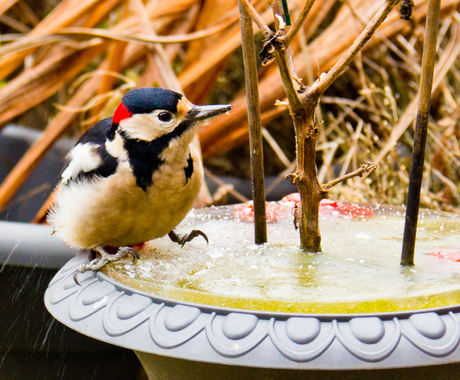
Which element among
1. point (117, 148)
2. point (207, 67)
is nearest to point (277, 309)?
point (117, 148)

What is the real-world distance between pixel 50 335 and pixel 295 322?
1.11 meters

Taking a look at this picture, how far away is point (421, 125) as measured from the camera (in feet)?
2.66

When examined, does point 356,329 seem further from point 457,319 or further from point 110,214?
point 110,214

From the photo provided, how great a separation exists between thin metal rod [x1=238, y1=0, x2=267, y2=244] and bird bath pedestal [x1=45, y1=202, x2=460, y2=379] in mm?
44

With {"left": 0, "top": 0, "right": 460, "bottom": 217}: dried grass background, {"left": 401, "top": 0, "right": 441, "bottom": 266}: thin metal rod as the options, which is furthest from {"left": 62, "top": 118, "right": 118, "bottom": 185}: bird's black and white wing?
{"left": 0, "top": 0, "right": 460, "bottom": 217}: dried grass background

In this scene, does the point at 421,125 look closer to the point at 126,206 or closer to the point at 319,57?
the point at 126,206

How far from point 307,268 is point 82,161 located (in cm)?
49

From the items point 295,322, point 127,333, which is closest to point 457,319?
point 295,322

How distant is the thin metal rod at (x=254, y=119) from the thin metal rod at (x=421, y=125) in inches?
10.4

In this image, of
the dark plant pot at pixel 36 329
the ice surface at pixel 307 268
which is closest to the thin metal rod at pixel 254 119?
the ice surface at pixel 307 268

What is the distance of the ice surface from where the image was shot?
703mm

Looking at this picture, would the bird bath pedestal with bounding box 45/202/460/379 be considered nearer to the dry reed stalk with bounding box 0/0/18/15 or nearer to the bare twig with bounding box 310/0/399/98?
the bare twig with bounding box 310/0/399/98

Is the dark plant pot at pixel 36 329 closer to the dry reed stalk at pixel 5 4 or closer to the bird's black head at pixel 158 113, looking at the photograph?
the bird's black head at pixel 158 113

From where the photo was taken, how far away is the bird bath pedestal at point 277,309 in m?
0.64
